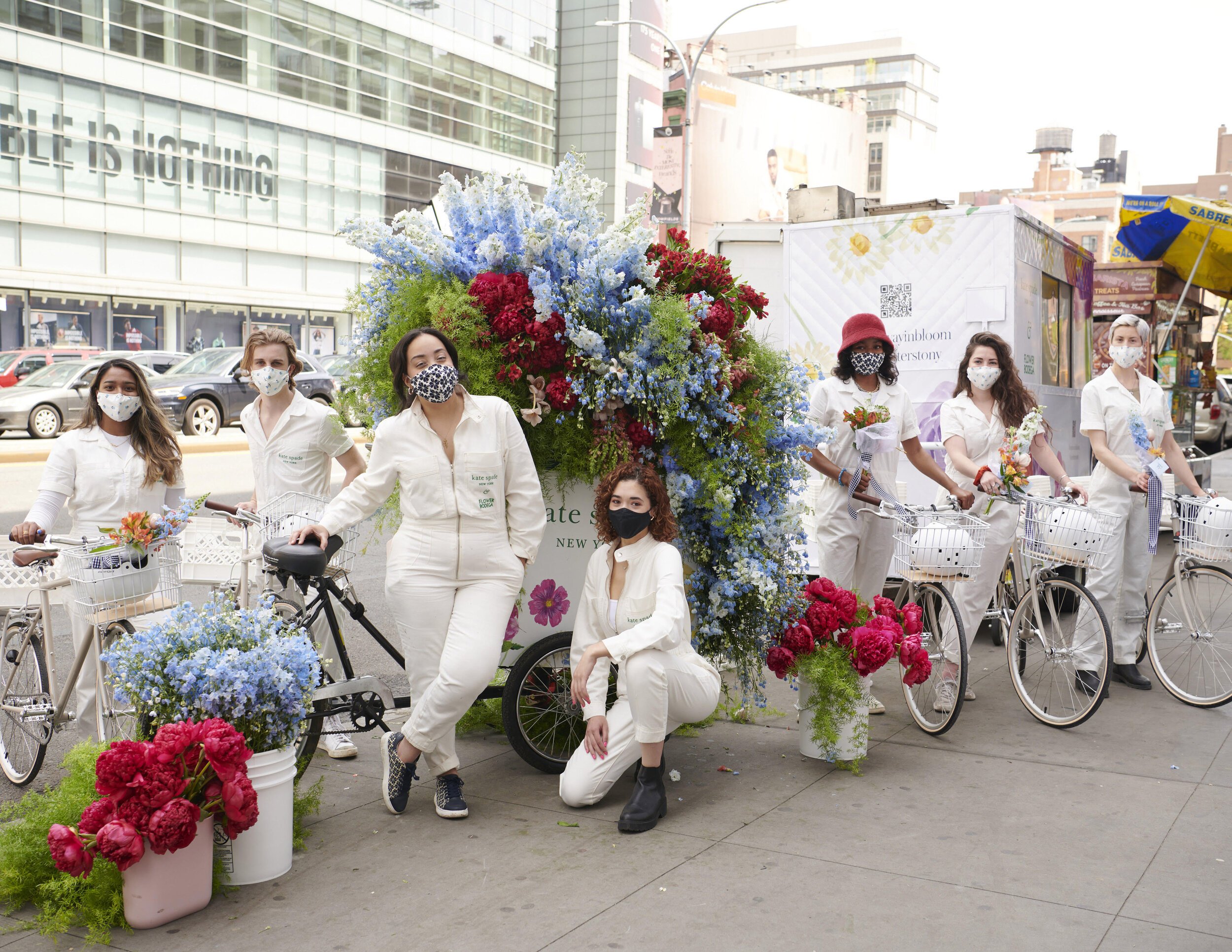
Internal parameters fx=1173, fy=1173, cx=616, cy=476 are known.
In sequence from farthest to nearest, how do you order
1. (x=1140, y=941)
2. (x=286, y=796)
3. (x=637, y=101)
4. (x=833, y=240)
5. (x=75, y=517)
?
(x=637, y=101) < (x=833, y=240) < (x=75, y=517) < (x=286, y=796) < (x=1140, y=941)

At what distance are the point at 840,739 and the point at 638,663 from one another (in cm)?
126

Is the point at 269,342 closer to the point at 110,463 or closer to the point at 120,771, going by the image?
the point at 110,463

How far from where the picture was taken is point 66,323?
3195 cm

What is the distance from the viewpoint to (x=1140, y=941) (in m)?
3.55

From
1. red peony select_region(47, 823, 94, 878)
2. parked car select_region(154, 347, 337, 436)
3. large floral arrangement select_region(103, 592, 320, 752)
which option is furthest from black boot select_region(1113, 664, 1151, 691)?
parked car select_region(154, 347, 337, 436)

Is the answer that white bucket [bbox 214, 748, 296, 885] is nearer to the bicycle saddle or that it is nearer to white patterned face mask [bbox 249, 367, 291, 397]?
the bicycle saddle

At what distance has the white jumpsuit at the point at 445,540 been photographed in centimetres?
460

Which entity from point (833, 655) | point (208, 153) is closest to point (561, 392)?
point (833, 655)

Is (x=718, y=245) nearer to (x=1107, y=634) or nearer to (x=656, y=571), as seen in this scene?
(x=1107, y=634)

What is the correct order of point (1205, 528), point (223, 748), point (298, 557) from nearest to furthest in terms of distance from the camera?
point (223, 748) → point (298, 557) → point (1205, 528)

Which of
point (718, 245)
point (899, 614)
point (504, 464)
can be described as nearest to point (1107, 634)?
point (899, 614)

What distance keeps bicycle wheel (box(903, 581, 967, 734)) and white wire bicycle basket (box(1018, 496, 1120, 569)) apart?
0.55m

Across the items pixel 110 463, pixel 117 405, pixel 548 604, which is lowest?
pixel 548 604

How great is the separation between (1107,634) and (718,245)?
261 inches
